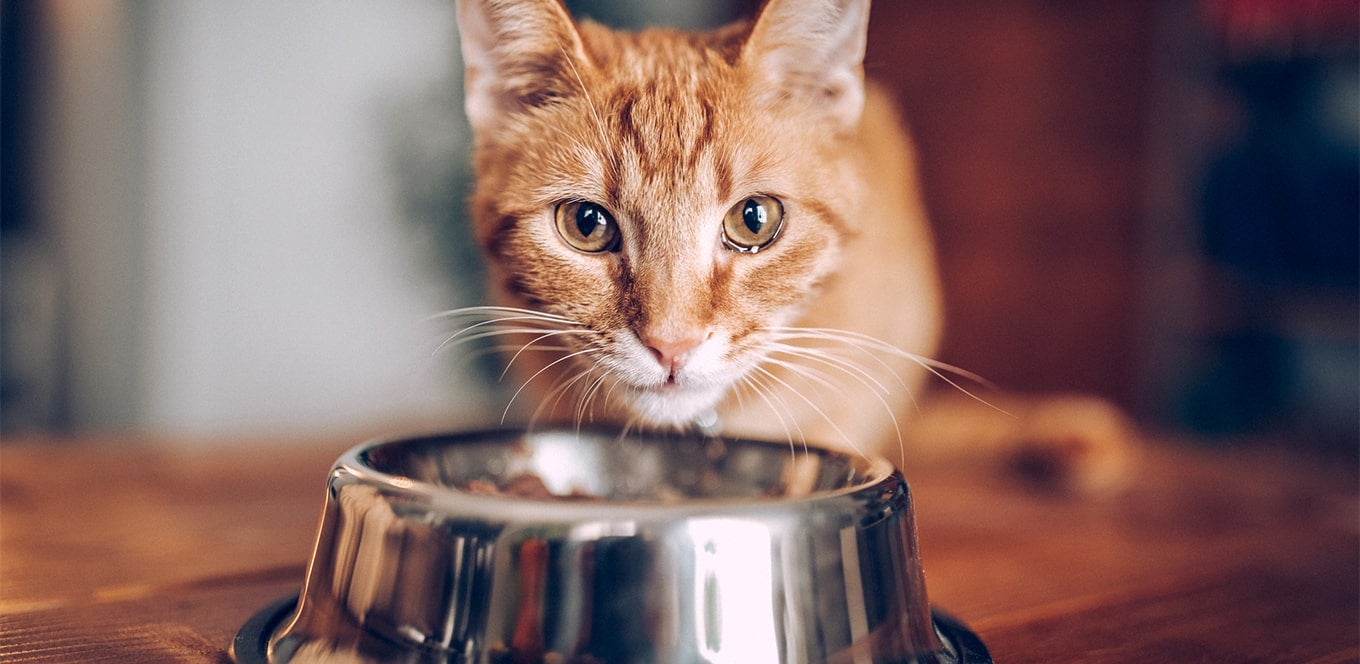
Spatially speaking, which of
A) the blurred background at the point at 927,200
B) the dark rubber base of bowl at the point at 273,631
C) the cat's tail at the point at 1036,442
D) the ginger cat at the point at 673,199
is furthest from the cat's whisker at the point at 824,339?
the blurred background at the point at 927,200

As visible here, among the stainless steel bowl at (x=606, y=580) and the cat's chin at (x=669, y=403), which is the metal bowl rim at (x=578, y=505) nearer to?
the stainless steel bowl at (x=606, y=580)

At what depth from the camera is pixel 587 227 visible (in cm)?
91

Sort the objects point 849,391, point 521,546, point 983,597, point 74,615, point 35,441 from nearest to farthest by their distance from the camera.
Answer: point 521,546
point 74,615
point 983,597
point 849,391
point 35,441

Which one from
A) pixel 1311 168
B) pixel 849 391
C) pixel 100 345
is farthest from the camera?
pixel 100 345

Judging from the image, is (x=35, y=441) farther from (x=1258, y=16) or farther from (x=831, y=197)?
(x=1258, y=16)

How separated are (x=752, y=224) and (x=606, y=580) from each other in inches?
19.0

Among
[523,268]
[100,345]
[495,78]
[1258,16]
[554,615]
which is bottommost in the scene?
[100,345]

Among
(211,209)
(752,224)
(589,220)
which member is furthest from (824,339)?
(211,209)

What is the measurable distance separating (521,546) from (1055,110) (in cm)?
269

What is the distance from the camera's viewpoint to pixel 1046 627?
2.39ft

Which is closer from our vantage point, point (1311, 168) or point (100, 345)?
point (1311, 168)

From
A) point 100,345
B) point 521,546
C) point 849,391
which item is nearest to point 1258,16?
point 849,391

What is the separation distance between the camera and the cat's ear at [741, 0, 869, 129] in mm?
882


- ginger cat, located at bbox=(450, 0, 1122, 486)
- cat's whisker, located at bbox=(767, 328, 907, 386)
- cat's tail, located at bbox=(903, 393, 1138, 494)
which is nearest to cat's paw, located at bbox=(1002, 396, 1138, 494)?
cat's tail, located at bbox=(903, 393, 1138, 494)
